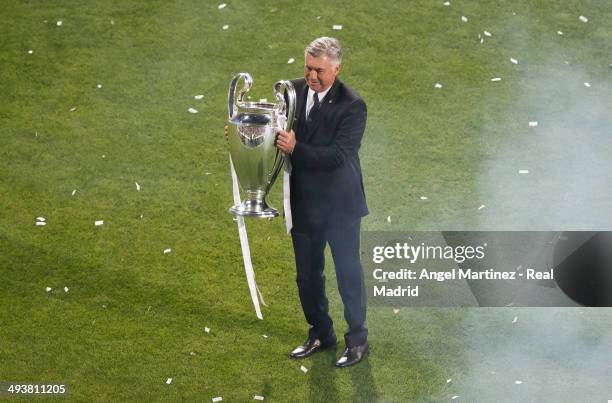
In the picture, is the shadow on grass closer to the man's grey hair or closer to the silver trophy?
the silver trophy

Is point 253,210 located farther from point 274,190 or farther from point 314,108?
point 274,190

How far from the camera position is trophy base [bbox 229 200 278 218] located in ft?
20.2

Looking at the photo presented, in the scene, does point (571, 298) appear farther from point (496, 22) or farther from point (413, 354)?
point (496, 22)

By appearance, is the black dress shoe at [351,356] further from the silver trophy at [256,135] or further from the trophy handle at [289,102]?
the trophy handle at [289,102]

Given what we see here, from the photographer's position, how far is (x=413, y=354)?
6.77m

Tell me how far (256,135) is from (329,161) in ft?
1.33

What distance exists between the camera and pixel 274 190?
8492 mm

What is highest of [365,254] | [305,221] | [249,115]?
[249,115]

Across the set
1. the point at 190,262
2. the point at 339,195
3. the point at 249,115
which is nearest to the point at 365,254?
the point at 190,262

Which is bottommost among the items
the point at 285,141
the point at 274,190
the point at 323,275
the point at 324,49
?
the point at 274,190

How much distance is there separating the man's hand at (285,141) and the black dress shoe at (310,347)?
52.3 inches

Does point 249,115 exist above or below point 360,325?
above

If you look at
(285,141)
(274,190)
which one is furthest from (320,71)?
(274,190)

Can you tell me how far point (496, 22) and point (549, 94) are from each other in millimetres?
1016
